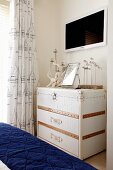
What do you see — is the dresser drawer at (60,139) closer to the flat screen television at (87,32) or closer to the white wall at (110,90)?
the white wall at (110,90)

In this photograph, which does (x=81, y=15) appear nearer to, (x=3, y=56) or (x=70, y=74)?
(x=70, y=74)

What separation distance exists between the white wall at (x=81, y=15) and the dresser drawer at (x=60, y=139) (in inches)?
37.1

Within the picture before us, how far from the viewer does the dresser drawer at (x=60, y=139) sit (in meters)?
2.12

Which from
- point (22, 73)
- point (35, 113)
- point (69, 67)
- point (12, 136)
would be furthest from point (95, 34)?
point (12, 136)

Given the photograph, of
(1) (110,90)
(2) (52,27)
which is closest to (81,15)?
(2) (52,27)

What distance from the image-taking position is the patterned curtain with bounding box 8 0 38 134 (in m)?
2.60

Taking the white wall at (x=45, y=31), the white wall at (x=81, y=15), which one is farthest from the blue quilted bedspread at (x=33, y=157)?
the white wall at (x=45, y=31)

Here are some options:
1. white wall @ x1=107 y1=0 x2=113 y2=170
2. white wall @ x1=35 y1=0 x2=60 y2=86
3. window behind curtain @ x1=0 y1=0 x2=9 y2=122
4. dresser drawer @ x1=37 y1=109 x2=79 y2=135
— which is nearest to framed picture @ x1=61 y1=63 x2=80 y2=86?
dresser drawer @ x1=37 y1=109 x2=79 y2=135

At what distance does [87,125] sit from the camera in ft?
6.92

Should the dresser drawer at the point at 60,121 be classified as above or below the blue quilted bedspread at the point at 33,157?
below

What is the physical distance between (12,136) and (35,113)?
164cm

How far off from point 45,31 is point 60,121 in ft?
5.63

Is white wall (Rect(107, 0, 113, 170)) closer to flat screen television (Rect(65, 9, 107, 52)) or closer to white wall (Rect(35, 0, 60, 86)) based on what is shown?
flat screen television (Rect(65, 9, 107, 52))

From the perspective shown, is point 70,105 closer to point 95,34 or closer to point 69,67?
point 69,67
